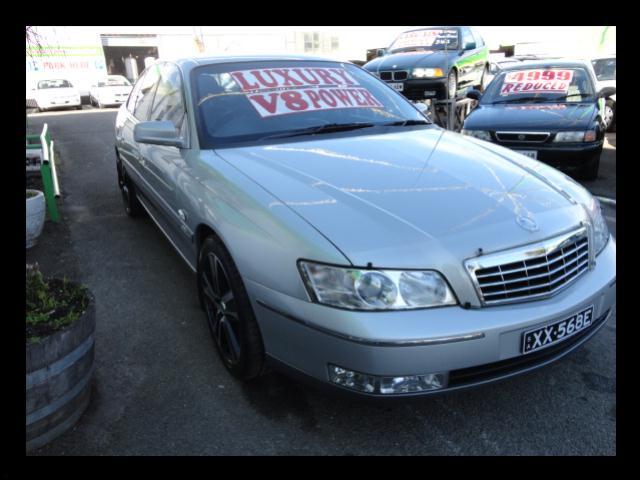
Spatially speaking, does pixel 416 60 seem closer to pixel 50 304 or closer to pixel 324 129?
pixel 324 129

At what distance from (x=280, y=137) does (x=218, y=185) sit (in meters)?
0.58

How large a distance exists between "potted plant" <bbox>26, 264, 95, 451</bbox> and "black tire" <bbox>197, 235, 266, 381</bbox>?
0.57 meters

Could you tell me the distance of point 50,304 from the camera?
87.3 inches

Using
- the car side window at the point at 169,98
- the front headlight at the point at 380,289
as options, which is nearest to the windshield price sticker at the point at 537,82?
the car side window at the point at 169,98

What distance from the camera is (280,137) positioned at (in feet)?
9.57

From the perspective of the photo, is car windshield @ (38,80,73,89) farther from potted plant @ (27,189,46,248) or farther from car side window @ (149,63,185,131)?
car side window @ (149,63,185,131)

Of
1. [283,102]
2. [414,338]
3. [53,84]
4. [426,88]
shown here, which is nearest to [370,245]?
[414,338]

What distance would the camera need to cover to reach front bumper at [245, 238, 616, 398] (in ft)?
5.96

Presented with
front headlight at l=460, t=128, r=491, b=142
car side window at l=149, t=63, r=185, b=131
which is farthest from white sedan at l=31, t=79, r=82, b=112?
car side window at l=149, t=63, r=185, b=131

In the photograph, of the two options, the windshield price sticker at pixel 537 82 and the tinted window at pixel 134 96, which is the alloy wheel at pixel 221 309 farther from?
the windshield price sticker at pixel 537 82

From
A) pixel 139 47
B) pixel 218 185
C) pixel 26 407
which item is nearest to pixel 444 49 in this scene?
pixel 218 185

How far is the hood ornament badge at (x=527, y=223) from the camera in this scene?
6.75ft
